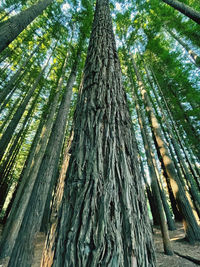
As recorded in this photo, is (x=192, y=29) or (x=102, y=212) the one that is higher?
(x=192, y=29)

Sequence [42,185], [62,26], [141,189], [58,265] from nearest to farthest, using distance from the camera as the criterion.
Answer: [58,265]
[141,189]
[42,185]
[62,26]

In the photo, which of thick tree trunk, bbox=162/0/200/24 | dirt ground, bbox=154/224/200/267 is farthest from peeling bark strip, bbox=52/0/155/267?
thick tree trunk, bbox=162/0/200/24

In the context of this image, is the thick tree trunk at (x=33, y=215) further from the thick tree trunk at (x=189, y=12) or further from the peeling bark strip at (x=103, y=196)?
the thick tree trunk at (x=189, y=12)

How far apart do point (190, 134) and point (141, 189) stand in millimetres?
10457

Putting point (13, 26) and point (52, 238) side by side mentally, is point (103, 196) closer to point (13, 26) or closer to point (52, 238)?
point (52, 238)

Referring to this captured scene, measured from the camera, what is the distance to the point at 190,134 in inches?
355

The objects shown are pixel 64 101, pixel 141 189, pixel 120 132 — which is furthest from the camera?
pixel 64 101

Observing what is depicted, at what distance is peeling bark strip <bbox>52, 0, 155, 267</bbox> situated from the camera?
0.53m

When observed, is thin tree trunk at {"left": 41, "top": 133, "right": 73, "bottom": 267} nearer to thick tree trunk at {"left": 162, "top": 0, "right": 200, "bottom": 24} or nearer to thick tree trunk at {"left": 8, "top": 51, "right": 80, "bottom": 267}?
thick tree trunk at {"left": 8, "top": 51, "right": 80, "bottom": 267}

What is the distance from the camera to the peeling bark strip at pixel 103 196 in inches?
20.9

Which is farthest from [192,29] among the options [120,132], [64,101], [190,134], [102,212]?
[102,212]

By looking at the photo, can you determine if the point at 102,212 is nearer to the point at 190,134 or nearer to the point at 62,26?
the point at 62,26

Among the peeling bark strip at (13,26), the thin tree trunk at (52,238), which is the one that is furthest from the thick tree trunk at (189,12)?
the thin tree trunk at (52,238)

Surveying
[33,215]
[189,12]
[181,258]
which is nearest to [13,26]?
[33,215]
